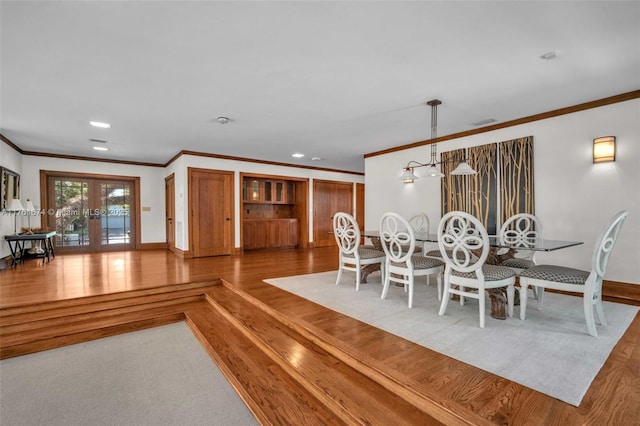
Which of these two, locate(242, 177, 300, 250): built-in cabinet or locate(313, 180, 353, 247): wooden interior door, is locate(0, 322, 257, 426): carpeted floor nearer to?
locate(242, 177, 300, 250): built-in cabinet

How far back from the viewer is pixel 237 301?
3697 millimetres

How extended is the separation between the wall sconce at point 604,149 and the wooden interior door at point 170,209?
768 centimetres

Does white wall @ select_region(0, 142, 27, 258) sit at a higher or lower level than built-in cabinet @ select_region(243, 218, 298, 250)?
higher

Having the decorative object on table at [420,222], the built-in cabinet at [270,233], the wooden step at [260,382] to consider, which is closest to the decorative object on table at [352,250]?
the decorative object on table at [420,222]

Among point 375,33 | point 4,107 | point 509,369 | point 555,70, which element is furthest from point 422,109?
point 4,107

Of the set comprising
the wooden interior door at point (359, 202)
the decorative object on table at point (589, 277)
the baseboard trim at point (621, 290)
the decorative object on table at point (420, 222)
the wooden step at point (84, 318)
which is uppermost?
the wooden interior door at point (359, 202)

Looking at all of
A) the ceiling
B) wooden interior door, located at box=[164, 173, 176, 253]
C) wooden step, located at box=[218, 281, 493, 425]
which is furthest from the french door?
wooden step, located at box=[218, 281, 493, 425]

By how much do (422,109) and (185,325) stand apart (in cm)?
399

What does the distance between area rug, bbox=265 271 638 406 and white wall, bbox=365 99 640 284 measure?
70cm

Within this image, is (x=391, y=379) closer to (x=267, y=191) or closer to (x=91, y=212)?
(x=267, y=191)

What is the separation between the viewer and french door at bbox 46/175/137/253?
711cm

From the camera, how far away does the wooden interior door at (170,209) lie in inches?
288

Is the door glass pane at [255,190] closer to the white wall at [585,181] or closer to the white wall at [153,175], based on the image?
the white wall at [153,175]

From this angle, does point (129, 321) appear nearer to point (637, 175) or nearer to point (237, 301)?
point (237, 301)
